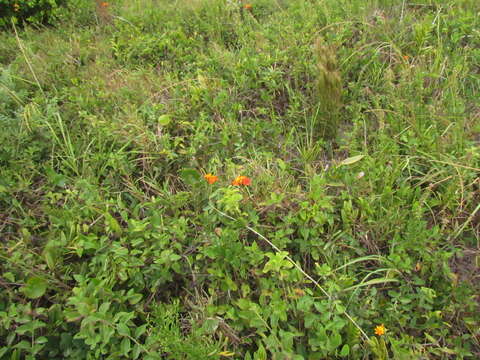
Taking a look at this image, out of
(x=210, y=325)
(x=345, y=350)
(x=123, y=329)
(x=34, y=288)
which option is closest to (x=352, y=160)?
(x=345, y=350)

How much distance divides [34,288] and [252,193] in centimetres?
116

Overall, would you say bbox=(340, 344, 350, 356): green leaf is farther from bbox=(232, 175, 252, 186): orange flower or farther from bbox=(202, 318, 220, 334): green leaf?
bbox=(232, 175, 252, 186): orange flower

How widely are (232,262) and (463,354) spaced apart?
3.51ft

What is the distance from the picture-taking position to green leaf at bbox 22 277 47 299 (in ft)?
5.48

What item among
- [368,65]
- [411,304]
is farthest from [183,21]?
[411,304]

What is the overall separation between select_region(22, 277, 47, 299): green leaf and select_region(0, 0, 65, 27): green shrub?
3086mm

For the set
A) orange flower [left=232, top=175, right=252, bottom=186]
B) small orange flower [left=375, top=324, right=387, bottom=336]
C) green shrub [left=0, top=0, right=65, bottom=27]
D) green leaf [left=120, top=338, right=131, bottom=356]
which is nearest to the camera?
green leaf [left=120, top=338, right=131, bottom=356]

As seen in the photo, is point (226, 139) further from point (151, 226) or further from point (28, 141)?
point (28, 141)

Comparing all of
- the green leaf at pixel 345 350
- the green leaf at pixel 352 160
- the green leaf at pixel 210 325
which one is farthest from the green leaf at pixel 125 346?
the green leaf at pixel 352 160

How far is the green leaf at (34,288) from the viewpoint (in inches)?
65.7

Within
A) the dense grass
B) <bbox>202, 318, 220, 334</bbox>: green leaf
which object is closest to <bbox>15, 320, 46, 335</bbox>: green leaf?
the dense grass

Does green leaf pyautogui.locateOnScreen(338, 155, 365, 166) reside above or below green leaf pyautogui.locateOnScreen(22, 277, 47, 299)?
below

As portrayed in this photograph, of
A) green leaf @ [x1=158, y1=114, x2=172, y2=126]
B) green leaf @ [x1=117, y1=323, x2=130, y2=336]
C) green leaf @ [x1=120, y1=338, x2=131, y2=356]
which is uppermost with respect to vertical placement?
green leaf @ [x1=158, y1=114, x2=172, y2=126]

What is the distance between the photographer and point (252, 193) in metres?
2.14
